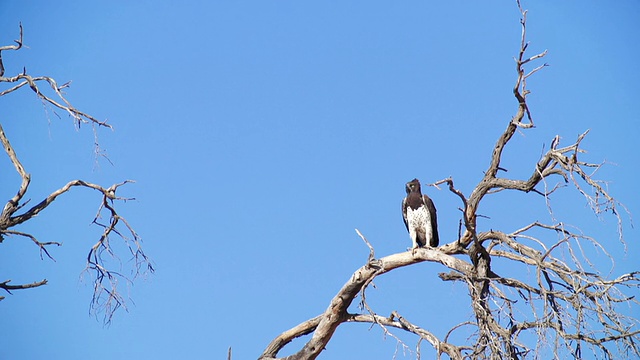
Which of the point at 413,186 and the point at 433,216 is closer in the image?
the point at 433,216

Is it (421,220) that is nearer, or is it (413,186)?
(421,220)

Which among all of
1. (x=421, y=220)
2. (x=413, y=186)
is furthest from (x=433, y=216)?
(x=413, y=186)

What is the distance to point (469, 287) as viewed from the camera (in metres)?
5.70

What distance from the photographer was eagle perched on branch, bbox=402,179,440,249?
8078 mm

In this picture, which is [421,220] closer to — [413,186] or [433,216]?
[433,216]

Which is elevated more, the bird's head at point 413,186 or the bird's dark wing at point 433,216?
the bird's head at point 413,186

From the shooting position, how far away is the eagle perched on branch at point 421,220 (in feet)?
26.5

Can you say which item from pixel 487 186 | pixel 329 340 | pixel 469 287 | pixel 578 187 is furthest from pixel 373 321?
pixel 578 187

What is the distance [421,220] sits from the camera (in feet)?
26.7

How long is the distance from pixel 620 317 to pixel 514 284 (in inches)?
36.4

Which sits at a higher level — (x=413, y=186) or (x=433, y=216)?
(x=413, y=186)

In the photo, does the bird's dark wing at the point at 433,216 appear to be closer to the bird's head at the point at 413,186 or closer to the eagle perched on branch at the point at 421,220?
the eagle perched on branch at the point at 421,220

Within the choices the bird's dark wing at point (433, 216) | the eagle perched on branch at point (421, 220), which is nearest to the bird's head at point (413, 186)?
the eagle perched on branch at point (421, 220)

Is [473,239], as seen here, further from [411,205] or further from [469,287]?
[411,205]
